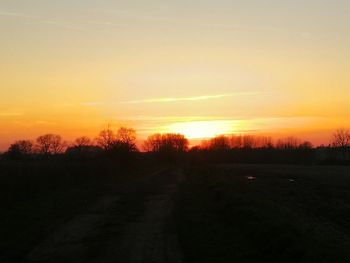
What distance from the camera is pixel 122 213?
22.0 meters

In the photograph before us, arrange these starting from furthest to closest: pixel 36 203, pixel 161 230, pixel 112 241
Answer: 1. pixel 36 203
2. pixel 161 230
3. pixel 112 241

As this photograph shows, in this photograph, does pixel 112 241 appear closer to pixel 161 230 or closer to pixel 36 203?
pixel 161 230

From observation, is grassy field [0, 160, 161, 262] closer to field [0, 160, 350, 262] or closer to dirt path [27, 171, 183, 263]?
field [0, 160, 350, 262]

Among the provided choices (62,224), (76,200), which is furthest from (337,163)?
(62,224)

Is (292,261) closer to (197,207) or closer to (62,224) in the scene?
(62,224)

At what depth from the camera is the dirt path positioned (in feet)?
39.8

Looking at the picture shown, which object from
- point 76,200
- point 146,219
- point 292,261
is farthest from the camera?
point 76,200

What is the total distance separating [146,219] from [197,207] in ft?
16.5

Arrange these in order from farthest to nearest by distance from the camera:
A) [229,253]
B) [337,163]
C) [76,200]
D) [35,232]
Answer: [337,163]
[76,200]
[35,232]
[229,253]

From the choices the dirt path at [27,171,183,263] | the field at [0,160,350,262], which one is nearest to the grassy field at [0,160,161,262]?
the field at [0,160,350,262]

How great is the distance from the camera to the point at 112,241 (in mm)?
14500

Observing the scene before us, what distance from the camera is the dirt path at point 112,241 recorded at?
1213 cm

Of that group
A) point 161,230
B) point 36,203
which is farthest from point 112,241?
point 36,203

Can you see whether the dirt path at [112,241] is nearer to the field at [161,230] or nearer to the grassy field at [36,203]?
the field at [161,230]
